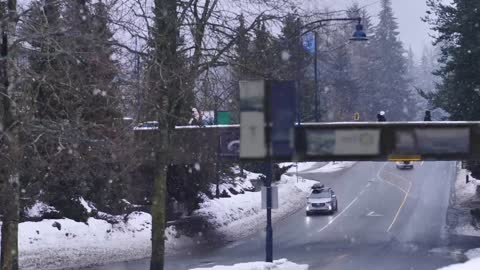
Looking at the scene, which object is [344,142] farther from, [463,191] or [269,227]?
[463,191]

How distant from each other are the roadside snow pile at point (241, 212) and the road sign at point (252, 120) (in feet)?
60.7

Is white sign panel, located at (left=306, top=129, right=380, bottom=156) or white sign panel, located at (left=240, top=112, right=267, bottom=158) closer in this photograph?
white sign panel, located at (left=240, top=112, right=267, bottom=158)

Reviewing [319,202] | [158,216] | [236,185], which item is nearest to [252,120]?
[158,216]

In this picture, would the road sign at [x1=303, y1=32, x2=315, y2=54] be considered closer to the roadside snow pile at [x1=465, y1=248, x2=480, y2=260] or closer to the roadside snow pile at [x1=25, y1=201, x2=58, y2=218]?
the roadside snow pile at [x1=465, y1=248, x2=480, y2=260]

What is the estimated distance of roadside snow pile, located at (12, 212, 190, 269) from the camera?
2708 cm

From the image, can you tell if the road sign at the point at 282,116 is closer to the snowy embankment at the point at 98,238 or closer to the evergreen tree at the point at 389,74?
the snowy embankment at the point at 98,238

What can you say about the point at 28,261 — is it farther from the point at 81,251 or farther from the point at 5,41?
the point at 5,41

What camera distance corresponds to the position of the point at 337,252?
30.0 metres

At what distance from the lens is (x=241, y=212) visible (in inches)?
1650

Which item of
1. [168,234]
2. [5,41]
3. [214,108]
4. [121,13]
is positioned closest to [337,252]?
[168,234]

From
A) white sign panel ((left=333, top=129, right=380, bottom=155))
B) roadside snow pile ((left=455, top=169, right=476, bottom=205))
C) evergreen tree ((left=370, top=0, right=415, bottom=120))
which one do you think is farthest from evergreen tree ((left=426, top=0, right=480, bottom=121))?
evergreen tree ((left=370, top=0, right=415, bottom=120))

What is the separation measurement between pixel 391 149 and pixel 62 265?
14.1 m

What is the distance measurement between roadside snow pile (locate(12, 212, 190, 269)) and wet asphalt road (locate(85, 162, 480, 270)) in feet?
5.94

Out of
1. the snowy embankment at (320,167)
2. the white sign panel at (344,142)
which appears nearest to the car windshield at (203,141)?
the white sign panel at (344,142)
